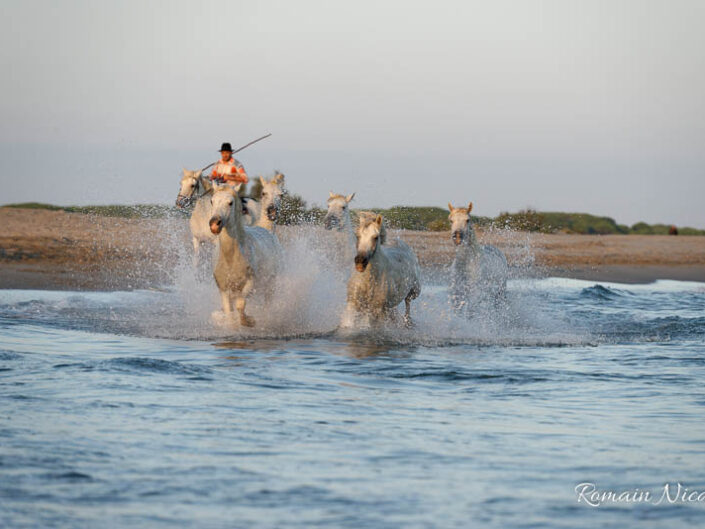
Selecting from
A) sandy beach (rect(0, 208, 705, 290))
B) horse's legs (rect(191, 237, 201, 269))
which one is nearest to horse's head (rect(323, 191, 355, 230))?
horse's legs (rect(191, 237, 201, 269))

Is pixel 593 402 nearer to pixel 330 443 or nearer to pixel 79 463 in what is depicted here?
pixel 330 443

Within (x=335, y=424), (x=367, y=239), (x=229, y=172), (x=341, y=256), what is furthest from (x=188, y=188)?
(x=335, y=424)

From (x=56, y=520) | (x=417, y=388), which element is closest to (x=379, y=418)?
(x=417, y=388)

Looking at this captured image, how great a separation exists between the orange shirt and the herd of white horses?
1.44 ft

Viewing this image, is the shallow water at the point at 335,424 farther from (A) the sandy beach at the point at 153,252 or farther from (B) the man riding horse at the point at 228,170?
(A) the sandy beach at the point at 153,252

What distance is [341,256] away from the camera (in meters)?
14.7

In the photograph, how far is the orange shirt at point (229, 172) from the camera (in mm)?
16109

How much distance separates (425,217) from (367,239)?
870 centimetres

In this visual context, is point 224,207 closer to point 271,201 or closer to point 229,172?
point 271,201

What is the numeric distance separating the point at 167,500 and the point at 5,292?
1370cm

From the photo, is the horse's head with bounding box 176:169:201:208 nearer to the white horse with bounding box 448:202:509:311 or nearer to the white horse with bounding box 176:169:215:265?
the white horse with bounding box 176:169:215:265

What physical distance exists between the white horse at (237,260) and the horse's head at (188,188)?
7.26 ft

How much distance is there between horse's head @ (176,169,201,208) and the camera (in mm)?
15266

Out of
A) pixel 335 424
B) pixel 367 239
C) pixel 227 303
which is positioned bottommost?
pixel 335 424
